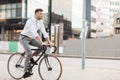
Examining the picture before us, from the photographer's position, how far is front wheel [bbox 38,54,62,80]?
7746 millimetres

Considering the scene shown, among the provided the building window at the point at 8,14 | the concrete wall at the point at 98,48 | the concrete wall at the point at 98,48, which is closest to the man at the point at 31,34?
the concrete wall at the point at 98,48

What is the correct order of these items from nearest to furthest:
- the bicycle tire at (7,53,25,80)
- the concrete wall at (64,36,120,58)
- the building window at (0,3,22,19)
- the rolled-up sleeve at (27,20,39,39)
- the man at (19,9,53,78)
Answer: the rolled-up sleeve at (27,20,39,39) → the man at (19,9,53,78) → the bicycle tire at (7,53,25,80) → the concrete wall at (64,36,120,58) → the building window at (0,3,22,19)

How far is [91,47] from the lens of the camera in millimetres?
38594

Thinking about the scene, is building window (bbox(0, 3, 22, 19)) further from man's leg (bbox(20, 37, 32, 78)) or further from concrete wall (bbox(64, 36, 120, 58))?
man's leg (bbox(20, 37, 32, 78))

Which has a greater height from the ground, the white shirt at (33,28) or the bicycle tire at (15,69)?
the white shirt at (33,28)

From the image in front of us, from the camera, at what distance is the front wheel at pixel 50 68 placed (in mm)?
7746

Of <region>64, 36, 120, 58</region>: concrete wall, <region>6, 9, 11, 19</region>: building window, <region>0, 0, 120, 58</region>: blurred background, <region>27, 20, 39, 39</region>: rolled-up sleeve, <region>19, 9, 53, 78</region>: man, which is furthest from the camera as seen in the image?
<region>6, 9, 11, 19</region>: building window

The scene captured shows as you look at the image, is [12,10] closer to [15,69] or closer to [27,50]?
[15,69]

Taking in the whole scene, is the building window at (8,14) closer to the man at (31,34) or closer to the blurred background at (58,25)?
the blurred background at (58,25)

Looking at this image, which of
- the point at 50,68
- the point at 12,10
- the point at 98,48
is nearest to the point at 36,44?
the point at 50,68

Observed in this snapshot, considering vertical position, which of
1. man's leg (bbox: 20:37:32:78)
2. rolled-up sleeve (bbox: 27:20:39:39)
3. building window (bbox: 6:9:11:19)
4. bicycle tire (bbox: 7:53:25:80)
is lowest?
bicycle tire (bbox: 7:53:25:80)

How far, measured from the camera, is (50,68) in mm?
7848

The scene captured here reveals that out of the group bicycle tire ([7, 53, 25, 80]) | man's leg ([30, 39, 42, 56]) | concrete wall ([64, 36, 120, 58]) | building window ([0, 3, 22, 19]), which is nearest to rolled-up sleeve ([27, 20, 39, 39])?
man's leg ([30, 39, 42, 56])

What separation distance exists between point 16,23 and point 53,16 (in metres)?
6.77
